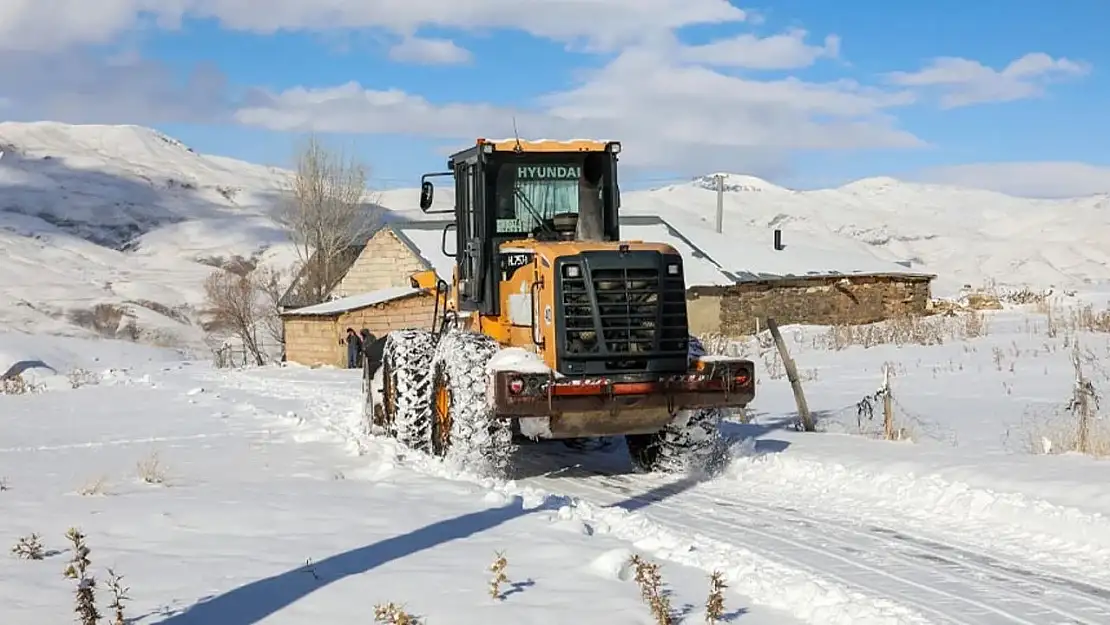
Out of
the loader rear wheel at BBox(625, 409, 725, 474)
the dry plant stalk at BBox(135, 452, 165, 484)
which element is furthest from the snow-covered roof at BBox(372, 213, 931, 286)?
the dry plant stalk at BBox(135, 452, 165, 484)

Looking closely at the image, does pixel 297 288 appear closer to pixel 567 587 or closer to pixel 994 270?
pixel 567 587

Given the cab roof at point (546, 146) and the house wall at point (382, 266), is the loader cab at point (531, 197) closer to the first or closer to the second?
the cab roof at point (546, 146)

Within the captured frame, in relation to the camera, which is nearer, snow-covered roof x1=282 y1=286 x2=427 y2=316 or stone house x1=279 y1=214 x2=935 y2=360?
snow-covered roof x1=282 y1=286 x2=427 y2=316

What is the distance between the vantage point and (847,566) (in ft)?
24.5

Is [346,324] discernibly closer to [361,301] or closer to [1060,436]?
[361,301]

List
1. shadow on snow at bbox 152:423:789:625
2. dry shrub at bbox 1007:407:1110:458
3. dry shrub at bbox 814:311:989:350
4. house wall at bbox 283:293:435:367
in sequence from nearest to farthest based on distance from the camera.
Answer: shadow on snow at bbox 152:423:789:625 → dry shrub at bbox 1007:407:1110:458 → dry shrub at bbox 814:311:989:350 → house wall at bbox 283:293:435:367

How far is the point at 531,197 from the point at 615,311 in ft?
7.33

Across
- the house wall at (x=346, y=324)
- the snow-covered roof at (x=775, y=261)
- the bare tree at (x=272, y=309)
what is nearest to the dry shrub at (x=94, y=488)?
the house wall at (x=346, y=324)

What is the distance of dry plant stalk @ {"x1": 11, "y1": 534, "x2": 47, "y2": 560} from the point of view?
21.3 feet

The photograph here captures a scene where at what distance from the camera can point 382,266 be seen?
144ft

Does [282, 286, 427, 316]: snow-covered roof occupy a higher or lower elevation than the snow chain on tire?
higher

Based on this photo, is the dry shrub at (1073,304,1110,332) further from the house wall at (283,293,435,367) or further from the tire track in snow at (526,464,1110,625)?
the house wall at (283,293,435,367)

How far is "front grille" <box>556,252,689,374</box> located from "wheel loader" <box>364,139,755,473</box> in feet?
0.04

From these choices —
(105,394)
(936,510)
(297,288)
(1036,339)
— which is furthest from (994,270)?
(936,510)
